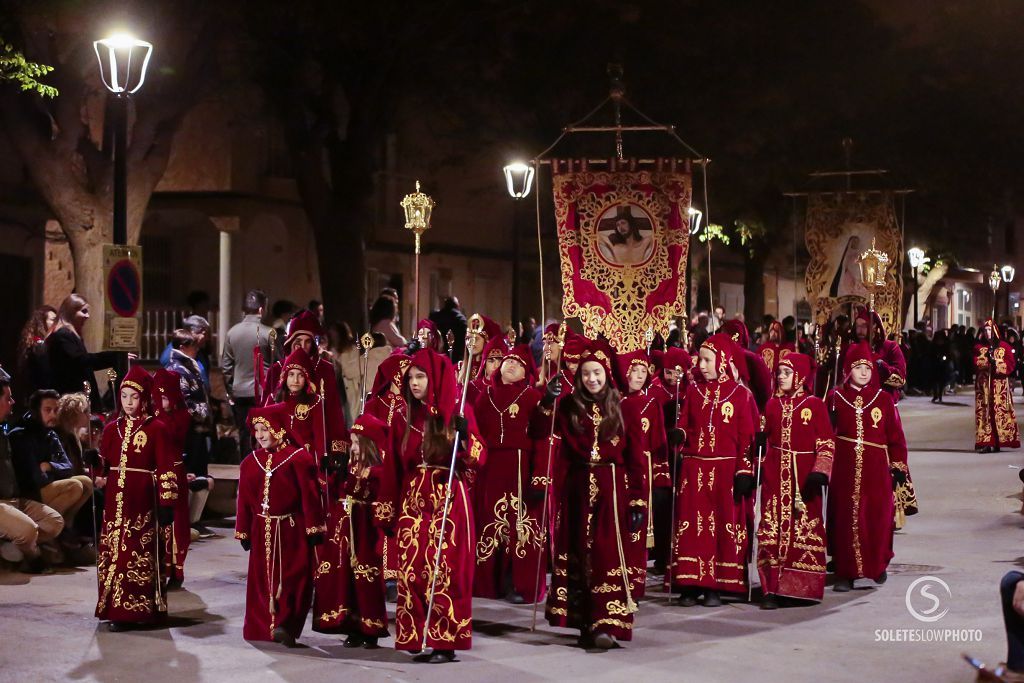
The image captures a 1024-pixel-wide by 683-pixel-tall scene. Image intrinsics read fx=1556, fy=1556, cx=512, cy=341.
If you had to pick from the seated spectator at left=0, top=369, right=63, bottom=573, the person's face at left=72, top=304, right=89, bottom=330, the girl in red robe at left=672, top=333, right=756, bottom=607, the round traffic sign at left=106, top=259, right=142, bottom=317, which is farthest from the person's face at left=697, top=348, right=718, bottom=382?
the person's face at left=72, top=304, right=89, bottom=330

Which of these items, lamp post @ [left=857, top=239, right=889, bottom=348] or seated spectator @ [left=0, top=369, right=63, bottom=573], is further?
lamp post @ [left=857, top=239, right=889, bottom=348]

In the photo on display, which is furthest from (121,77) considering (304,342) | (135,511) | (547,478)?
(547,478)

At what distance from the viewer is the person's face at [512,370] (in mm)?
11289

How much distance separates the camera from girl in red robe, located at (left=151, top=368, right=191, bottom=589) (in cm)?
1016

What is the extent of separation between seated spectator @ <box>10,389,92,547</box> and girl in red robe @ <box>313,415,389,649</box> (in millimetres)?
3708

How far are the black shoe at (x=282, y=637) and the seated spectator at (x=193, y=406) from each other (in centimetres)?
418

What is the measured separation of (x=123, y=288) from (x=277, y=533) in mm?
→ 4700

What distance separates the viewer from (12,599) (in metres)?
11.0

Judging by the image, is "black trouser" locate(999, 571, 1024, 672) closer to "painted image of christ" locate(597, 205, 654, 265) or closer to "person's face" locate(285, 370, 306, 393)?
"person's face" locate(285, 370, 306, 393)

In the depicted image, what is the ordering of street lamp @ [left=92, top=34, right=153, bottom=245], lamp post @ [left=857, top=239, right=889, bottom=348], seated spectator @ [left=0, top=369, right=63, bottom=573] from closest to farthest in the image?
seated spectator @ [left=0, top=369, right=63, bottom=573]
street lamp @ [left=92, top=34, right=153, bottom=245]
lamp post @ [left=857, top=239, right=889, bottom=348]

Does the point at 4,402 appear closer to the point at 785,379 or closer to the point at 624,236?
the point at 624,236

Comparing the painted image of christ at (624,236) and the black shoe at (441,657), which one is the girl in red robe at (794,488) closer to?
the painted image of christ at (624,236)

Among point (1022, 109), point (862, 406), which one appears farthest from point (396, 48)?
point (1022, 109)

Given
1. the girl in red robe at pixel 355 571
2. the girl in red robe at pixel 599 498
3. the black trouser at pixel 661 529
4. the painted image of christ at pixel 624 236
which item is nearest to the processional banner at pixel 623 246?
the painted image of christ at pixel 624 236
